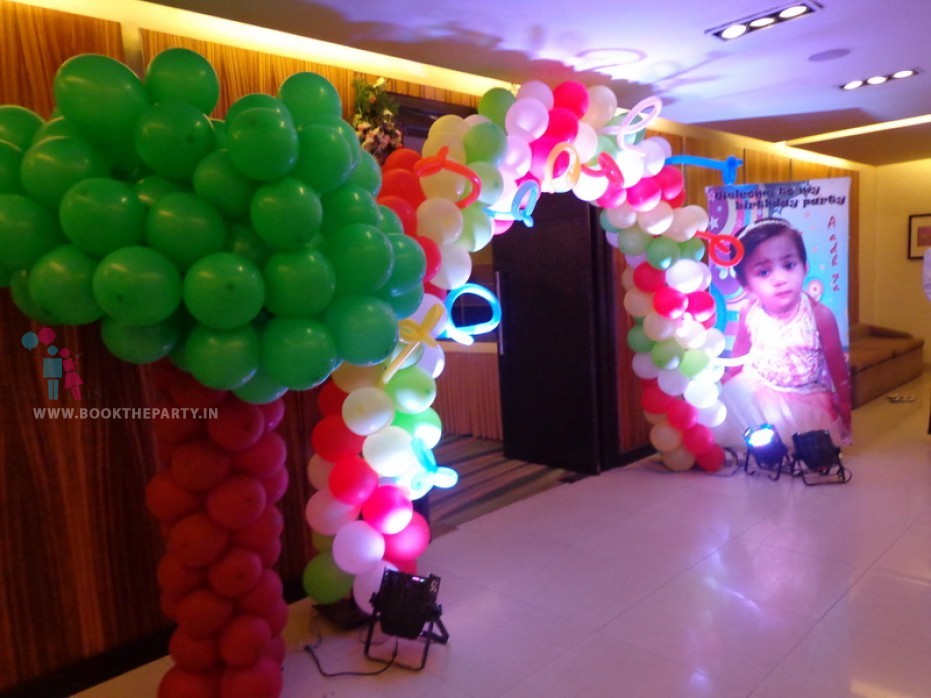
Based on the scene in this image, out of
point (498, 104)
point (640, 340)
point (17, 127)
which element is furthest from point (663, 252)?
point (17, 127)

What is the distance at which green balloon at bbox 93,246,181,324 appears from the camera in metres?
1.60

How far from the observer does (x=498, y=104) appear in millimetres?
2846

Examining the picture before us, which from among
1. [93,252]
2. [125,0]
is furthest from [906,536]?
[125,0]

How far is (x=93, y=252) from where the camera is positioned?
1680 mm

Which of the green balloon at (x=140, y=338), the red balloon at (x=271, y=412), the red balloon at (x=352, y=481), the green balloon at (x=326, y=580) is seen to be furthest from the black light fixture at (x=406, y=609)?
the green balloon at (x=140, y=338)

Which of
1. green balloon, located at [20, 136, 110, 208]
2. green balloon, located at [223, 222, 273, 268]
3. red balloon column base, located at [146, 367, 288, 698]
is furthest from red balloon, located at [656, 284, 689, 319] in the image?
green balloon, located at [20, 136, 110, 208]

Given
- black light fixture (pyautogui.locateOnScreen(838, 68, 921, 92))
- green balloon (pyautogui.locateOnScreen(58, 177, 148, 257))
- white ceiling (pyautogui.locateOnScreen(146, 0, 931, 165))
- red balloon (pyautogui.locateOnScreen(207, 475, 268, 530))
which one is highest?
black light fixture (pyautogui.locateOnScreen(838, 68, 921, 92))

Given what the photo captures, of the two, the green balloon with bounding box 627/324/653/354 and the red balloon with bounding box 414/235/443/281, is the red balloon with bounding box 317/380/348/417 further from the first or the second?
the green balloon with bounding box 627/324/653/354

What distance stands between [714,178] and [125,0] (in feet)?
14.3

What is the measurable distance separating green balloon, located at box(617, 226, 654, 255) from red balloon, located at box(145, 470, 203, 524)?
2.75m

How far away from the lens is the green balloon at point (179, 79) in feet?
5.90

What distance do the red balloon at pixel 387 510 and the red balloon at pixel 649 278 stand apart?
2.15 meters

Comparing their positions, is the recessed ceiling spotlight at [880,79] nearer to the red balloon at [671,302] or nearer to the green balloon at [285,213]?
the red balloon at [671,302]

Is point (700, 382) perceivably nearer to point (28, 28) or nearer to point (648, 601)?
point (648, 601)
